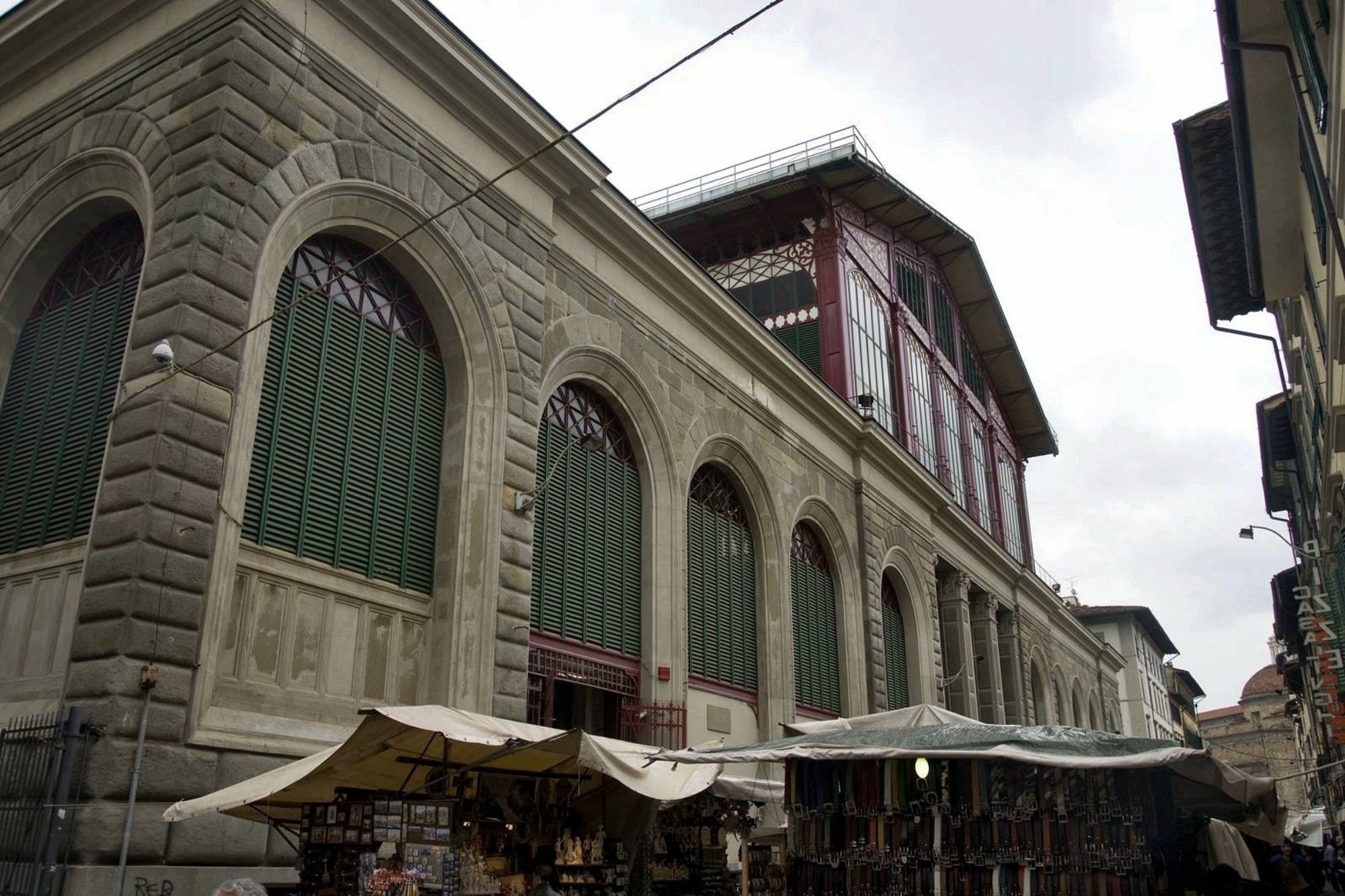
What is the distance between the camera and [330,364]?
11.6 metres

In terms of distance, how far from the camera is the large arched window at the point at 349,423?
1082 cm

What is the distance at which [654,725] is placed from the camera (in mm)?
15430

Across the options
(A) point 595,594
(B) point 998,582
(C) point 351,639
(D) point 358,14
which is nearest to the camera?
(C) point 351,639

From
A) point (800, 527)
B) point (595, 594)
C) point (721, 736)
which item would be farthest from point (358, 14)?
point (800, 527)

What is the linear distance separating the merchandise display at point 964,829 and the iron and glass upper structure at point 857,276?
1414 centimetres

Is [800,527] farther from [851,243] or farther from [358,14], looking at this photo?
[358,14]

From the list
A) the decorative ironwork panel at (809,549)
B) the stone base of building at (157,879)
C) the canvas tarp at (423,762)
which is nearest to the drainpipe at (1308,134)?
the canvas tarp at (423,762)

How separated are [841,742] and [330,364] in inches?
260

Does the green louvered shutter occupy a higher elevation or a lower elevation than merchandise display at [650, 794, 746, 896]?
higher

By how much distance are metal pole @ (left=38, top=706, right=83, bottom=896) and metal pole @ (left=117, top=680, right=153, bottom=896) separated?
0.42 meters

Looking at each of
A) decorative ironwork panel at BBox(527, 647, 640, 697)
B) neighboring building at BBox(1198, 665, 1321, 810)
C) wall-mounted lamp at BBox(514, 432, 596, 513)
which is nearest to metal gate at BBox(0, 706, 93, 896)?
decorative ironwork panel at BBox(527, 647, 640, 697)

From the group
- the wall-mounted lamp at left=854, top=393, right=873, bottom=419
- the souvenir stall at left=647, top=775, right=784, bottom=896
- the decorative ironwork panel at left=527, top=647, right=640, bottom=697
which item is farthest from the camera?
the wall-mounted lamp at left=854, top=393, right=873, bottom=419

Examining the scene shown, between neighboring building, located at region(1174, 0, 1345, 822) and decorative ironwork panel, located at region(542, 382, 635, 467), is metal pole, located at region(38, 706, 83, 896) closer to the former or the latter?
decorative ironwork panel, located at region(542, 382, 635, 467)

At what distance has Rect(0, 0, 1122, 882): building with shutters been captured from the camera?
30.2 feet
